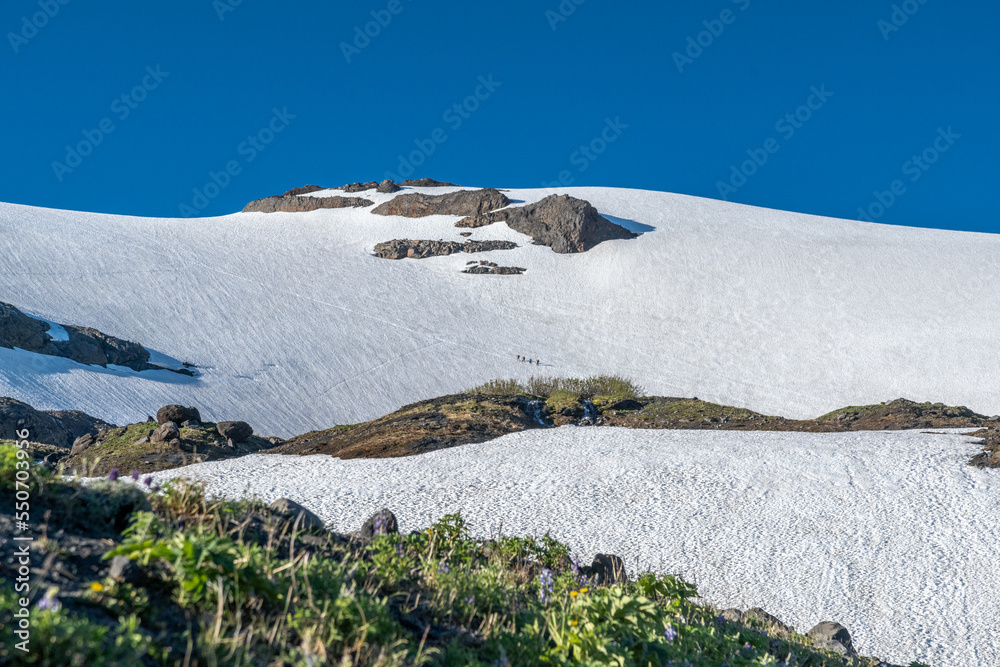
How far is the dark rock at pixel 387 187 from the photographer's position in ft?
207

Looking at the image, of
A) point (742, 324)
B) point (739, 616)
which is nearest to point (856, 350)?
point (742, 324)

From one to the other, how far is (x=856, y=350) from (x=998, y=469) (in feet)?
86.1

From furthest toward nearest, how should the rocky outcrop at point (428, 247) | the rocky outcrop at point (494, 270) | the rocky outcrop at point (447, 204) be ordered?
the rocky outcrop at point (447, 204)
the rocky outcrop at point (428, 247)
the rocky outcrop at point (494, 270)

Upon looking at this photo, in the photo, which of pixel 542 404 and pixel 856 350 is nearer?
pixel 542 404

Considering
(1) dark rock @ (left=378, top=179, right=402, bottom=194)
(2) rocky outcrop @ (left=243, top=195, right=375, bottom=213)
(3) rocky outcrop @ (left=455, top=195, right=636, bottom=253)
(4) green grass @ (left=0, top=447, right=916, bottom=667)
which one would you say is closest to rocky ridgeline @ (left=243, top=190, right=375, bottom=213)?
(2) rocky outcrop @ (left=243, top=195, right=375, bottom=213)

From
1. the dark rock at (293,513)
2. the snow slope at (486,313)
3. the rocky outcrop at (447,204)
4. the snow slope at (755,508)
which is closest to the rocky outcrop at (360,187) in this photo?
the rocky outcrop at (447,204)

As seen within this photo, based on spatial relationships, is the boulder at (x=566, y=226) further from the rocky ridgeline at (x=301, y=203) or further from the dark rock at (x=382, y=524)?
the dark rock at (x=382, y=524)

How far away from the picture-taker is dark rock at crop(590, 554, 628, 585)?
5.61m

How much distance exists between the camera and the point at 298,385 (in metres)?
26.1

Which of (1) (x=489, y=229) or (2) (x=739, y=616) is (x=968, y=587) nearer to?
(2) (x=739, y=616)

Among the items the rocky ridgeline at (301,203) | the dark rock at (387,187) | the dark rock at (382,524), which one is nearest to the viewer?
the dark rock at (382,524)

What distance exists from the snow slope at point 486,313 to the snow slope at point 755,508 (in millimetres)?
14117

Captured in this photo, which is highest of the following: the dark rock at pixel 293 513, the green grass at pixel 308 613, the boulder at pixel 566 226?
the boulder at pixel 566 226

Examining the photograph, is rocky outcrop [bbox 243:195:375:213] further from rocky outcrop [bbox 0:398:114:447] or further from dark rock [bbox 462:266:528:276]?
rocky outcrop [bbox 0:398:114:447]
